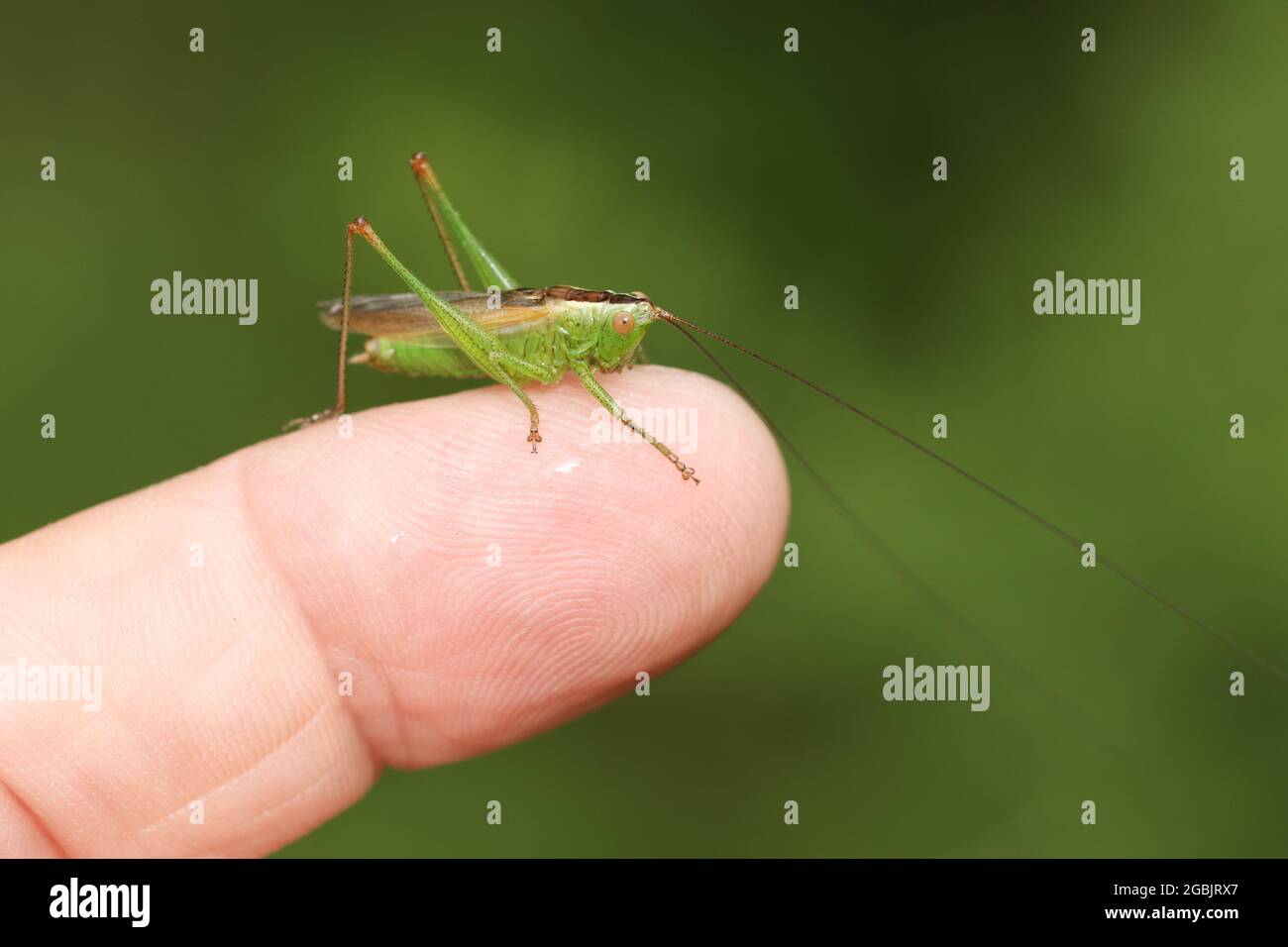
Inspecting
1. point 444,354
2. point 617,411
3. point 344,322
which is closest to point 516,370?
point 444,354

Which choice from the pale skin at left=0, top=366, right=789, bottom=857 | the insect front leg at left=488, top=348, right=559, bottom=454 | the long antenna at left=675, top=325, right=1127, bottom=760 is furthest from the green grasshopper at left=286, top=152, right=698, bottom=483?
the long antenna at left=675, top=325, right=1127, bottom=760

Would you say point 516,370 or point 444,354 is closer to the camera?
point 516,370

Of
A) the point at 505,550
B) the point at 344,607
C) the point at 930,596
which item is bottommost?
the point at 930,596

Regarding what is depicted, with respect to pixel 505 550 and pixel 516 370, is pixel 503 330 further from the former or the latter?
pixel 505 550

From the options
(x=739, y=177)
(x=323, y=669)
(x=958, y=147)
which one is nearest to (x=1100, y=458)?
(x=958, y=147)

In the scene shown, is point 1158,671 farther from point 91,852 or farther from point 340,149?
point 340,149

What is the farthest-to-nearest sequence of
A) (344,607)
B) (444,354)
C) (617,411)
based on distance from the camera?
(444,354) < (617,411) < (344,607)

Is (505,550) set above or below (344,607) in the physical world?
above
